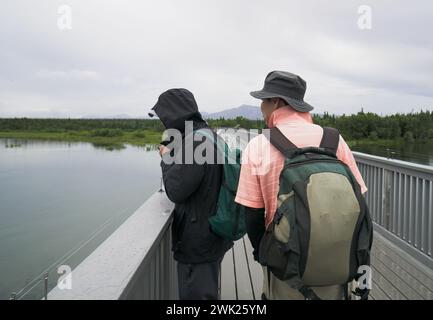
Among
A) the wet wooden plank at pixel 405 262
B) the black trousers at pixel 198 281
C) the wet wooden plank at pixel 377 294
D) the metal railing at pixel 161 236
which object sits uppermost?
the metal railing at pixel 161 236

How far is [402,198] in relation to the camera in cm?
379

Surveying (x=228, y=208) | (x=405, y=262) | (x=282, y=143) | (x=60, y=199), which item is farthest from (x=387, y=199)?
(x=60, y=199)

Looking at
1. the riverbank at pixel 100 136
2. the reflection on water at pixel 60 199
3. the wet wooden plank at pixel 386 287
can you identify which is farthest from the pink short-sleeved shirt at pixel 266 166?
the riverbank at pixel 100 136

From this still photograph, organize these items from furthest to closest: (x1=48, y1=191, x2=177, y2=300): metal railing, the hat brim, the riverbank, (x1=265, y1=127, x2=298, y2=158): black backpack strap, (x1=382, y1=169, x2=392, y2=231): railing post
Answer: the riverbank → (x1=382, y1=169, x2=392, y2=231): railing post → the hat brim → (x1=265, y1=127, x2=298, y2=158): black backpack strap → (x1=48, y1=191, x2=177, y2=300): metal railing

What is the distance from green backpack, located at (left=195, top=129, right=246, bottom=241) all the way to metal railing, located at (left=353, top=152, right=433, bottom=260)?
6.37 ft

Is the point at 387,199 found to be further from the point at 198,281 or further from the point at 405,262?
the point at 198,281

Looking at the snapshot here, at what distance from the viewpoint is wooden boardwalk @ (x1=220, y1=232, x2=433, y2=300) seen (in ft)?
9.70

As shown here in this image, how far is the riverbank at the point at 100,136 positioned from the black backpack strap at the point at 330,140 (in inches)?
3596

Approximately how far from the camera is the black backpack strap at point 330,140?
166cm

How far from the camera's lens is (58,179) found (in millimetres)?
71500

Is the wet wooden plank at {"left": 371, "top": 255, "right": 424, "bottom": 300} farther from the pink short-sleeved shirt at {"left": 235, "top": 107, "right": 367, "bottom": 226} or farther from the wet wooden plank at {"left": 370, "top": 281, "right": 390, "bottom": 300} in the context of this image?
the pink short-sleeved shirt at {"left": 235, "top": 107, "right": 367, "bottom": 226}

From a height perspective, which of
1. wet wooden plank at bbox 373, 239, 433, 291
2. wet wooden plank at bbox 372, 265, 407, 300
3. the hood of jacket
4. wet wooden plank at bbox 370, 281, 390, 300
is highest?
the hood of jacket

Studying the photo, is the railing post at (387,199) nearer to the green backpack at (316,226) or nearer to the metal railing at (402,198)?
the metal railing at (402,198)

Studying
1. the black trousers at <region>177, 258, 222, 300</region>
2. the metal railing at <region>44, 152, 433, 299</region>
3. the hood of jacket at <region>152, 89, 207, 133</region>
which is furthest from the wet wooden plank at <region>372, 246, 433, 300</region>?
the hood of jacket at <region>152, 89, 207, 133</region>
